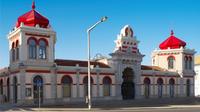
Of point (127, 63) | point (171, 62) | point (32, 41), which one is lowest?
point (127, 63)

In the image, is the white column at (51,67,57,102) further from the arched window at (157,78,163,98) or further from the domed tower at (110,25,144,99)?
the arched window at (157,78,163,98)

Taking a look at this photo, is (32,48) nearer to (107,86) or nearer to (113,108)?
(107,86)

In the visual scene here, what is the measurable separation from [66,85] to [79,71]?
285 cm

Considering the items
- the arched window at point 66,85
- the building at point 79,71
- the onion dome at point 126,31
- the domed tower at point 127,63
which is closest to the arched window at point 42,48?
the building at point 79,71

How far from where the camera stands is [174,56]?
66.8m

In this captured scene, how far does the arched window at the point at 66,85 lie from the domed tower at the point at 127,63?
28.6 feet

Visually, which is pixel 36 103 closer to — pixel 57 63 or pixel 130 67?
pixel 57 63

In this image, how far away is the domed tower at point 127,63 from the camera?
55656mm

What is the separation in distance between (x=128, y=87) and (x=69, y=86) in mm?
12307

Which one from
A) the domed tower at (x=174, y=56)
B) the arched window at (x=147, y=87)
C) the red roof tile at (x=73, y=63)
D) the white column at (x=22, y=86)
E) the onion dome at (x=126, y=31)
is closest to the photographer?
the white column at (x=22, y=86)

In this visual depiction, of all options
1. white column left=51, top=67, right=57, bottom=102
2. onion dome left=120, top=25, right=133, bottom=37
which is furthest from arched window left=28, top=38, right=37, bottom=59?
onion dome left=120, top=25, right=133, bottom=37

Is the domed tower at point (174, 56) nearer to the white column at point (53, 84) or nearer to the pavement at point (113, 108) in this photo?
the pavement at point (113, 108)

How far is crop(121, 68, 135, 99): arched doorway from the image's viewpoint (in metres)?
57.9

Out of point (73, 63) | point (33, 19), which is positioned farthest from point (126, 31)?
point (33, 19)
